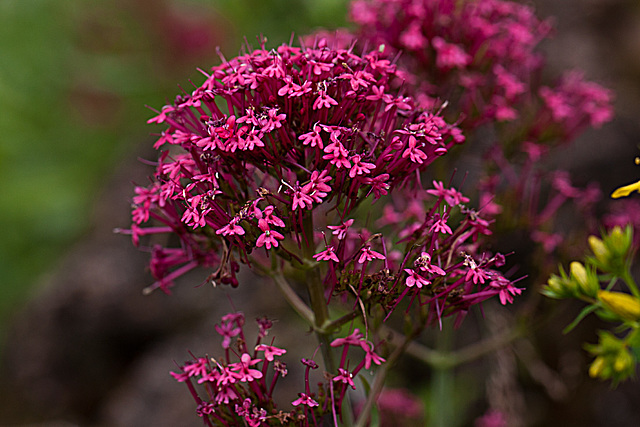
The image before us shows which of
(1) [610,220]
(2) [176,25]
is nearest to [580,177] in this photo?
(1) [610,220]

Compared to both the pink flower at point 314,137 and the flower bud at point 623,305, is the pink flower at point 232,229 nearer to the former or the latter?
the pink flower at point 314,137

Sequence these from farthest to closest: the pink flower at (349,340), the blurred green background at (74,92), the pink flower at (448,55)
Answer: the blurred green background at (74,92), the pink flower at (448,55), the pink flower at (349,340)

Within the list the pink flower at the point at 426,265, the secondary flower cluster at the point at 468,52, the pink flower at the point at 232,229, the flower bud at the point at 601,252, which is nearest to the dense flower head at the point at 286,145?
the pink flower at the point at 232,229

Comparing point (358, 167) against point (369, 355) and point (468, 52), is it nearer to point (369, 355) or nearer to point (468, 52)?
point (369, 355)

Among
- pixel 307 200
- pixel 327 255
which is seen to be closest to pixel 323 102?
pixel 307 200

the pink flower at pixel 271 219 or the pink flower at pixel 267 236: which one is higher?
the pink flower at pixel 271 219

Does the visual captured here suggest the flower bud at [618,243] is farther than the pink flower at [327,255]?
Yes

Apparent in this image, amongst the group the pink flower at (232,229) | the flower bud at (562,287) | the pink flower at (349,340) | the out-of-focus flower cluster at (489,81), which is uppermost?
the out-of-focus flower cluster at (489,81)
